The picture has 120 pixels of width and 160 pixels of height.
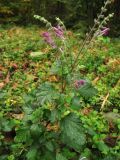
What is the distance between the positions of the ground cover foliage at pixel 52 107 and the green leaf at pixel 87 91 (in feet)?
0.04

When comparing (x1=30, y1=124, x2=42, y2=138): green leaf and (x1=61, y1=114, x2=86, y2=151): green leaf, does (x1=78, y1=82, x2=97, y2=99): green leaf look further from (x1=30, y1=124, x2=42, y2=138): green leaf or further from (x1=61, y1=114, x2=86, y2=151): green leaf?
(x1=30, y1=124, x2=42, y2=138): green leaf

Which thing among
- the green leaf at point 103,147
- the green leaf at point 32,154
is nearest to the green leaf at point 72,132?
→ the green leaf at point 32,154

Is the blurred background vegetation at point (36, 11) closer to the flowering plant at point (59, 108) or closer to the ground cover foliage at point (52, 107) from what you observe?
the ground cover foliage at point (52, 107)

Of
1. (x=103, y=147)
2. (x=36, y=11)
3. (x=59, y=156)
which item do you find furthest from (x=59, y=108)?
(x=36, y=11)

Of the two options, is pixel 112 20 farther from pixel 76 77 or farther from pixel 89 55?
pixel 76 77

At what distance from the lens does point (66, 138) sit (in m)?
3.93

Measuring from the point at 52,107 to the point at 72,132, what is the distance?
435 millimetres

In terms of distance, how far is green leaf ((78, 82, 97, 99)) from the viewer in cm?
393

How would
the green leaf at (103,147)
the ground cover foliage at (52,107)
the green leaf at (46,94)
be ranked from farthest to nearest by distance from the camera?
1. the green leaf at (103,147)
2. the ground cover foliage at (52,107)
3. the green leaf at (46,94)

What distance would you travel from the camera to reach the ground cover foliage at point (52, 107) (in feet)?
12.9

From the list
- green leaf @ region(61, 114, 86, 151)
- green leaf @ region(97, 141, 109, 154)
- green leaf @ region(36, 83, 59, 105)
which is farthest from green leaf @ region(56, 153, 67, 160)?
green leaf @ region(97, 141, 109, 154)

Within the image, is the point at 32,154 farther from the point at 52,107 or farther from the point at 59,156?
the point at 52,107

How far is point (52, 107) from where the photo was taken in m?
4.09

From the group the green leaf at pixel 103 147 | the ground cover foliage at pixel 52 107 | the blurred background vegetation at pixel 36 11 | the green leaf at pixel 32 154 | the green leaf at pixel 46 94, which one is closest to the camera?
the green leaf at pixel 46 94
